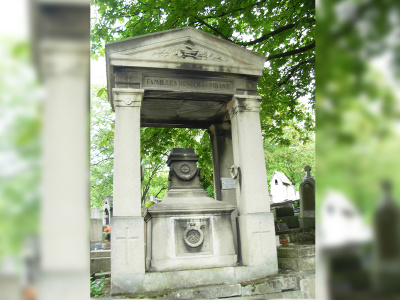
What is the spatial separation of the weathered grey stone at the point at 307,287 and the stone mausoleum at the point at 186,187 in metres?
0.66

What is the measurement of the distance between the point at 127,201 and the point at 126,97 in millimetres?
1864

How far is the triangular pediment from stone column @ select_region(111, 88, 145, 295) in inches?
25.5

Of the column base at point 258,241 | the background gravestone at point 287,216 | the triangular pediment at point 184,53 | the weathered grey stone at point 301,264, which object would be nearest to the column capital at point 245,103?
the triangular pediment at point 184,53

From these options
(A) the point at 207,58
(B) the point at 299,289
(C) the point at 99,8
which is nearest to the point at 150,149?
(C) the point at 99,8

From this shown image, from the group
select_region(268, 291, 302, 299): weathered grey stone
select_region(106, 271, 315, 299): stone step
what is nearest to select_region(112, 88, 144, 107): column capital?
select_region(106, 271, 315, 299): stone step

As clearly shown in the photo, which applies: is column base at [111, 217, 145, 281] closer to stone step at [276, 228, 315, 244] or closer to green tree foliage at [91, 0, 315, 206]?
stone step at [276, 228, 315, 244]

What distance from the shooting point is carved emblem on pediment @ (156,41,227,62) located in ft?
19.6

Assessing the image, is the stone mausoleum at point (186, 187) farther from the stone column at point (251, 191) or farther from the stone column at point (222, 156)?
the stone column at point (222, 156)

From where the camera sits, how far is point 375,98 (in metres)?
0.69

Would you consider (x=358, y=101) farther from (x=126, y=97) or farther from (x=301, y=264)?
(x=301, y=264)

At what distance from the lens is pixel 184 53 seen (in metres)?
6.07

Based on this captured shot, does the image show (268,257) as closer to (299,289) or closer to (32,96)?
(299,289)

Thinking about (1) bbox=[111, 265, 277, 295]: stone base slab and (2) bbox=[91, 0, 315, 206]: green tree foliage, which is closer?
(1) bbox=[111, 265, 277, 295]: stone base slab

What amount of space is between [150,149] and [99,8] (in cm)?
460
